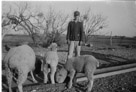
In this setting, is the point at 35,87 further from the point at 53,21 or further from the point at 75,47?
the point at 53,21

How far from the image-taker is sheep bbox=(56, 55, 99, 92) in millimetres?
3650

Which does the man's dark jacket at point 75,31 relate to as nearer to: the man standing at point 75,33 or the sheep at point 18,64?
the man standing at point 75,33

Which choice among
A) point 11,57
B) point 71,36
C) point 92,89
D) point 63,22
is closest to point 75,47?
point 71,36

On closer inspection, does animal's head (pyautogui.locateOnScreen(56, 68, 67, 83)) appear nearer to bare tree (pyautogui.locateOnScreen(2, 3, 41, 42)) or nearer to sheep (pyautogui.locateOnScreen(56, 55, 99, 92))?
sheep (pyautogui.locateOnScreen(56, 55, 99, 92))

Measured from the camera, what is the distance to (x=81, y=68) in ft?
12.4

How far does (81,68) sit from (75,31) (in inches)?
50.6

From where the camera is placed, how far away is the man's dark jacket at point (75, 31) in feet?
15.4

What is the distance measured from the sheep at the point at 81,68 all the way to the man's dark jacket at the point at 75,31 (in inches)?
37.6

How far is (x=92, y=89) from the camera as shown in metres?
3.82

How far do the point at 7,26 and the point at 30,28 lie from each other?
3.61ft

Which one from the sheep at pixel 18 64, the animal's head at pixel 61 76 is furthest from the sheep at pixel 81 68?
the sheep at pixel 18 64

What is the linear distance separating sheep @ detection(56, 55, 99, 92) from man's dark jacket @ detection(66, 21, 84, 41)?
37.6 inches

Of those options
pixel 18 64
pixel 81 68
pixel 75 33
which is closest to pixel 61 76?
pixel 81 68

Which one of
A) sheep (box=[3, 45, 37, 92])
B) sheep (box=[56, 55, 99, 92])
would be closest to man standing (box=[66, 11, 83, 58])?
sheep (box=[56, 55, 99, 92])
